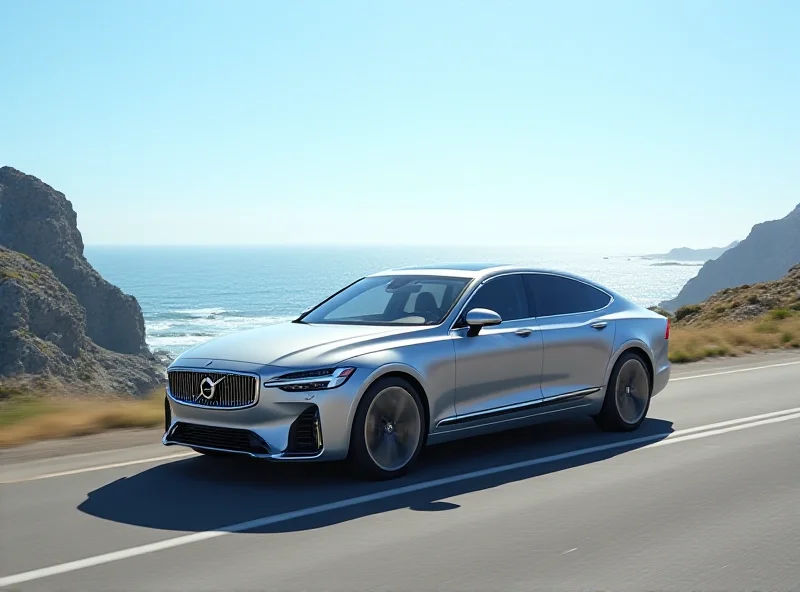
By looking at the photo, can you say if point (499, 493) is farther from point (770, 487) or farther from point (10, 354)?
point (10, 354)

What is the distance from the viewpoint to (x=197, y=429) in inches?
287

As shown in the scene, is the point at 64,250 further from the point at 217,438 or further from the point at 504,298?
the point at 217,438

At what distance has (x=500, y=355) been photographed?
820 cm

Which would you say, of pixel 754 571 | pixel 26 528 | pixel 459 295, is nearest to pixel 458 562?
pixel 754 571

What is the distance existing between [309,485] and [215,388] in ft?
3.04

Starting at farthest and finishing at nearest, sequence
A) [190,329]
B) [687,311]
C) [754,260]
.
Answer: [754,260], [190,329], [687,311]

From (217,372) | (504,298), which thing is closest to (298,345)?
(217,372)

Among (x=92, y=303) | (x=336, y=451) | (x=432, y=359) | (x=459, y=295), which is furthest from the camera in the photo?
(x=92, y=303)

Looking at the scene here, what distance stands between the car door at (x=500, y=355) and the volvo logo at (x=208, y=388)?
6.00ft

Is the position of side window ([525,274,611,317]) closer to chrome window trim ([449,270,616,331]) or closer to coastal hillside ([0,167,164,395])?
chrome window trim ([449,270,616,331])

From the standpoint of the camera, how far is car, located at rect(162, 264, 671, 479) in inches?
274

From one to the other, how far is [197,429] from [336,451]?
1039 mm

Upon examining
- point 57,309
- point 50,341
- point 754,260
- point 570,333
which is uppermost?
point 570,333

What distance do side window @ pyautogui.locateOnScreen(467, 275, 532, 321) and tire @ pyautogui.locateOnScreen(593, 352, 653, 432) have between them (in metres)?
1.27
